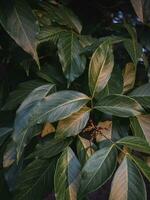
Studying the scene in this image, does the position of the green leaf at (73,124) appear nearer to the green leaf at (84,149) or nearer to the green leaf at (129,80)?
the green leaf at (84,149)

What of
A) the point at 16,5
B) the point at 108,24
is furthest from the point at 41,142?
the point at 108,24

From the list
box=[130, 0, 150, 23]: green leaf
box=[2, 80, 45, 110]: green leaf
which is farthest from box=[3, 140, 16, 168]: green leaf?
box=[130, 0, 150, 23]: green leaf

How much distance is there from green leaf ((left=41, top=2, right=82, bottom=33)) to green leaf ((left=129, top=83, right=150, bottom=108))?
0.82 ft

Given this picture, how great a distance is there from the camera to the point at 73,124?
3.09ft

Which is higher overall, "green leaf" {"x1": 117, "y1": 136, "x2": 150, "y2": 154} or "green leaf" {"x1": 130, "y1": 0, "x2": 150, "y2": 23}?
"green leaf" {"x1": 130, "y1": 0, "x2": 150, "y2": 23}

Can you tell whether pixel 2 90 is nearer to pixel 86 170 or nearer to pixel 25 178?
pixel 25 178

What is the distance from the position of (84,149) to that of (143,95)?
0.20m

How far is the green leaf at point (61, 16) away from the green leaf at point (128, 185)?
44cm

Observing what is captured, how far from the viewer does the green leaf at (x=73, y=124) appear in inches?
36.9

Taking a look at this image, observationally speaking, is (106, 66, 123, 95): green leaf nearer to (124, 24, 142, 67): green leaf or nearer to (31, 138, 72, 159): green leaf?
(124, 24, 142, 67): green leaf

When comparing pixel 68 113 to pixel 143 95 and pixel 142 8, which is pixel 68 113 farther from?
pixel 142 8

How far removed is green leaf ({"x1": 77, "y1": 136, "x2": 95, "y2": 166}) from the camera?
980 millimetres

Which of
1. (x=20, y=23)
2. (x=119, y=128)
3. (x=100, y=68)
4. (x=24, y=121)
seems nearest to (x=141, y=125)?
(x=119, y=128)

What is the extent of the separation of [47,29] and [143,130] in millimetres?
357
